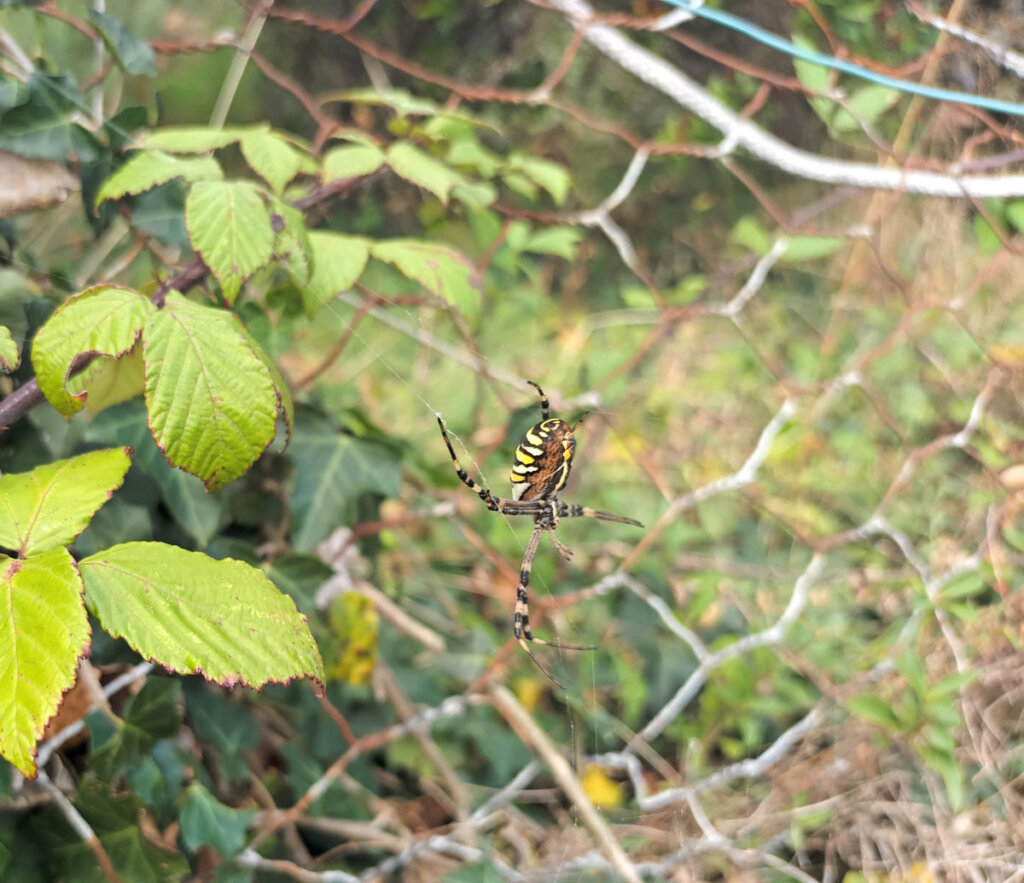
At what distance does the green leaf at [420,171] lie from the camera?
2.90 feet

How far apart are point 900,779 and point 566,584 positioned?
0.66 m

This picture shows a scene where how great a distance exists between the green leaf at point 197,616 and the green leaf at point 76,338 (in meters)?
0.14

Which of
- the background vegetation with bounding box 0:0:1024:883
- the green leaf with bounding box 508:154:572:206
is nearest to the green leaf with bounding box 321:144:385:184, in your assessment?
the background vegetation with bounding box 0:0:1024:883

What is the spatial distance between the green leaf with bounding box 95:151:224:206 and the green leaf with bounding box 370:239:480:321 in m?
0.20

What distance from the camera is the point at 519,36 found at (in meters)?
2.44

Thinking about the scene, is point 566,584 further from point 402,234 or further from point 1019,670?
point 402,234

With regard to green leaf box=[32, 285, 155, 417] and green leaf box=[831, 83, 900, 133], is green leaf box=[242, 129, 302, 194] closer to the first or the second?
green leaf box=[32, 285, 155, 417]

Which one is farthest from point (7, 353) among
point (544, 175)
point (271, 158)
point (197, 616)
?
point (544, 175)

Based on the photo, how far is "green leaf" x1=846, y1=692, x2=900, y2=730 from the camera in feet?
3.70

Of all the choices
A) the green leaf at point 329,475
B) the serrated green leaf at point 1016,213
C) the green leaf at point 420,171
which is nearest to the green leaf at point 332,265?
the green leaf at point 420,171

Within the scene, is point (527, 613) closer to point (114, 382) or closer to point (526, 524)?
point (526, 524)

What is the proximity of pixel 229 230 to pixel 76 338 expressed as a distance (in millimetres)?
195

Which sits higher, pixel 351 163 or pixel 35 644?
pixel 351 163

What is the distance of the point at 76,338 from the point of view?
58 cm
